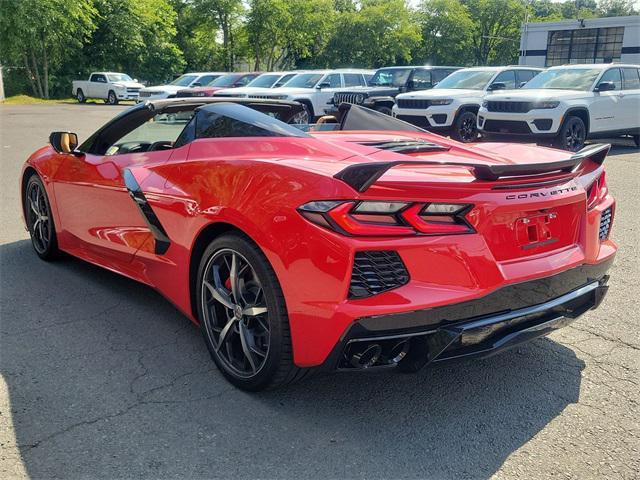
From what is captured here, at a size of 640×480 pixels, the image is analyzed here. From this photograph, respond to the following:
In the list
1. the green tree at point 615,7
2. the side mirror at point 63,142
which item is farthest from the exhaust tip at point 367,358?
the green tree at point 615,7

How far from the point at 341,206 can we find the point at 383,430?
1.04 m

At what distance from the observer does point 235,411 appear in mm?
2887

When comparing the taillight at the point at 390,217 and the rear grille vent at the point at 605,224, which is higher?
the taillight at the point at 390,217

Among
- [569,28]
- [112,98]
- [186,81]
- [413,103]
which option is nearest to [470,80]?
[413,103]

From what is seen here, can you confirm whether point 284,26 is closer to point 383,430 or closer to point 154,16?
point 154,16

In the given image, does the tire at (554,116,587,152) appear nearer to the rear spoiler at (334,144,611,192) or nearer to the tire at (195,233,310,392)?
the rear spoiler at (334,144,611,192)

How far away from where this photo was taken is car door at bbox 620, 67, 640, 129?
43.1 ft

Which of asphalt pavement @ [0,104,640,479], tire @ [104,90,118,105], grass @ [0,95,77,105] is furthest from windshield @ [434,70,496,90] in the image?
grass @ [0,95,77,105]

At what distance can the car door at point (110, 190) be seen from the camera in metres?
3.86

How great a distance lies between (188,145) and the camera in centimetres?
353

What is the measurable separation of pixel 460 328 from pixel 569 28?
4613 centimetres

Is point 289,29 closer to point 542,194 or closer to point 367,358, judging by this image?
point 542,194

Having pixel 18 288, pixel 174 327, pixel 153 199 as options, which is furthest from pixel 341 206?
pixel 18 288

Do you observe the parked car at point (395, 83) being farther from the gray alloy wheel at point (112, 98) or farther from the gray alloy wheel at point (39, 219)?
the gray alloy wheel at point (112, 98)
